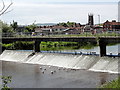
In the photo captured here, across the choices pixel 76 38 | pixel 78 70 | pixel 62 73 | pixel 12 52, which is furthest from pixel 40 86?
pixel 12 52

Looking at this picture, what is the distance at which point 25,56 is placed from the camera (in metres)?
61.8

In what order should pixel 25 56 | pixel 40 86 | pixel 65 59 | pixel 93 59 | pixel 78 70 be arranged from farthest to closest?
pixel 25 56 < pixel 65 59 < pixel 93 59 < pixel 78 70 < pixel 40 86

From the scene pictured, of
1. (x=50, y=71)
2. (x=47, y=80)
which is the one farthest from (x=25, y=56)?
(x=47, y=80)

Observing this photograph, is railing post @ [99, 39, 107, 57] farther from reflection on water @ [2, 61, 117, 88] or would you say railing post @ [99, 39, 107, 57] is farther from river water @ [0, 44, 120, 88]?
reflection on water @ [2, 61, 117, 88]

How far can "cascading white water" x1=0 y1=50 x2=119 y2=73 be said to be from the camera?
1700 inches

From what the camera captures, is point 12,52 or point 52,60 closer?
point 52,60

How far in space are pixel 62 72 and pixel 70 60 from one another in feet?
24.8

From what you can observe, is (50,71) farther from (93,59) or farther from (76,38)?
(76,38)

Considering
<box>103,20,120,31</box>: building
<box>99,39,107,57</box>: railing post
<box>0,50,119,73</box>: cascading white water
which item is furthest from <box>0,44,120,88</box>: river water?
<box>103,20,120,31</box>: building

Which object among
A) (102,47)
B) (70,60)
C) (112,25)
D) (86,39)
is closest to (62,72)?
(70,60)

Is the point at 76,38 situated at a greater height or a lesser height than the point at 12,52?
greater

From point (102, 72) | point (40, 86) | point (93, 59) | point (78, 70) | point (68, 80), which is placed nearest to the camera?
point (40, 86)

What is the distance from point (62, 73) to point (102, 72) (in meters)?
7.10

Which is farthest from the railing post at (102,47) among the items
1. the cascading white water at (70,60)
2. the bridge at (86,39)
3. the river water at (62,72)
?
the river water at (62,72)
